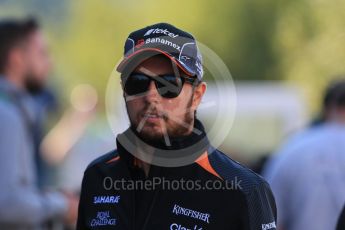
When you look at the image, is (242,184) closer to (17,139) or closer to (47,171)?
(17,139)

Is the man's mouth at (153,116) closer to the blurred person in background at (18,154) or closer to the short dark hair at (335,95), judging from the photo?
the blurred person in background at (18,154)

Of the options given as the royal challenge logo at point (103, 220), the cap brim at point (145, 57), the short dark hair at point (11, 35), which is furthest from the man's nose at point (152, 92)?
the short dark hair at point (11, 35)

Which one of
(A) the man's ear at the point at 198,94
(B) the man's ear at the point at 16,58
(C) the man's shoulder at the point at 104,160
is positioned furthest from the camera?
(B) the man's ear at the point at 16,58

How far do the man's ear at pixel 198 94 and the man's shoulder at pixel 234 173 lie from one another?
0.21m

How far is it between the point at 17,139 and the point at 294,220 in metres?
2.30

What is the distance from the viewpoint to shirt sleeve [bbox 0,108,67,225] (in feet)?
18.5

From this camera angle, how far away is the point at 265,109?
1853 cm

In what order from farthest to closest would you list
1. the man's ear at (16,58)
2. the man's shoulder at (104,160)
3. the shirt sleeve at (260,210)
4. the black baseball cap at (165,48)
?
1. the man's ear at (16,58)
2. the man's shoulder at (104,160)
3. the black baseball cap at (165,48)
4. the shirt sleeve at (260,210)

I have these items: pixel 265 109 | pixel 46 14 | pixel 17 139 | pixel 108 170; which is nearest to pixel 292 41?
pixel 265 109

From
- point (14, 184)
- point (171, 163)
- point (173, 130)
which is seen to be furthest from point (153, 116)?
point (14, 184)

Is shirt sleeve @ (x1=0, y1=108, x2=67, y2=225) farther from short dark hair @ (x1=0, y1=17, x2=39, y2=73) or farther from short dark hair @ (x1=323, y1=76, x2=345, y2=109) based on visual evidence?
short dark hair @ (x1=323, y1=76, x2=345, y2=109)

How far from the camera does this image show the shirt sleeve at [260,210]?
12.0 ft

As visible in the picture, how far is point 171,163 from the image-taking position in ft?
12.4

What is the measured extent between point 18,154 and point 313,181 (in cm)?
230
